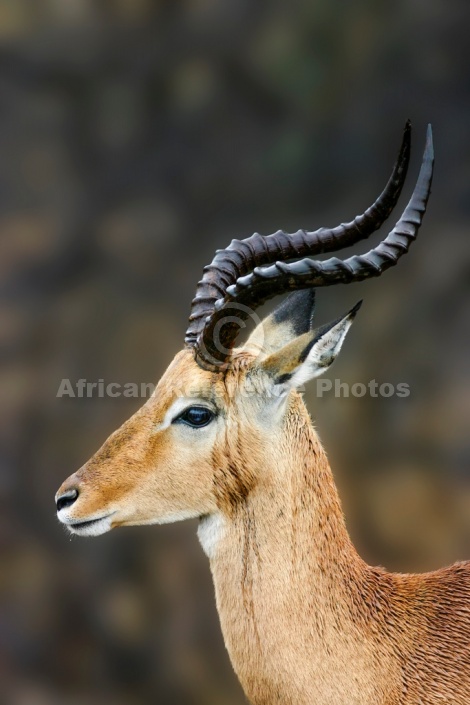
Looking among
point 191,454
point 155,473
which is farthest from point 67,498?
point 191,454

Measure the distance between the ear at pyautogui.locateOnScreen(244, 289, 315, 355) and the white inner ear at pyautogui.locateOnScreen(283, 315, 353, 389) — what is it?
1.49 ft

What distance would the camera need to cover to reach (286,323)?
3.54m

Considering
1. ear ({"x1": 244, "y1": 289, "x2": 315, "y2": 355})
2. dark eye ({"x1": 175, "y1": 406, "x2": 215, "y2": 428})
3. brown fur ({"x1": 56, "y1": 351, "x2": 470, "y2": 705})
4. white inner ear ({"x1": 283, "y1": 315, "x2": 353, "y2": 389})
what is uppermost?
ear ({"x1": 244, "y1": 289, "x2": 315, "y2": 355})

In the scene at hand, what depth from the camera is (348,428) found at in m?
6.52

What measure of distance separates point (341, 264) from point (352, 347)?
375 centimetres

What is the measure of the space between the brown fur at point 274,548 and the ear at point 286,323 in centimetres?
35

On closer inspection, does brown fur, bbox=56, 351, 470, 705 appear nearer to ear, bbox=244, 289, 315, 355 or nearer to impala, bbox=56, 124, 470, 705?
impala, bbox=56, 124, 470, 705

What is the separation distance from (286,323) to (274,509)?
792 mm

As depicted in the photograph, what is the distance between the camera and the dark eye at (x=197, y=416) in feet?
10.3

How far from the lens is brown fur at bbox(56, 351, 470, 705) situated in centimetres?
302

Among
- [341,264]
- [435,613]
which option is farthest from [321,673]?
[341,264]

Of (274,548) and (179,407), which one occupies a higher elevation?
(179,407)

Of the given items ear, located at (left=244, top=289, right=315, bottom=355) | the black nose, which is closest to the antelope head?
the black nose

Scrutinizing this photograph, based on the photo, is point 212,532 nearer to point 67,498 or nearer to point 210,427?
point 210,427
